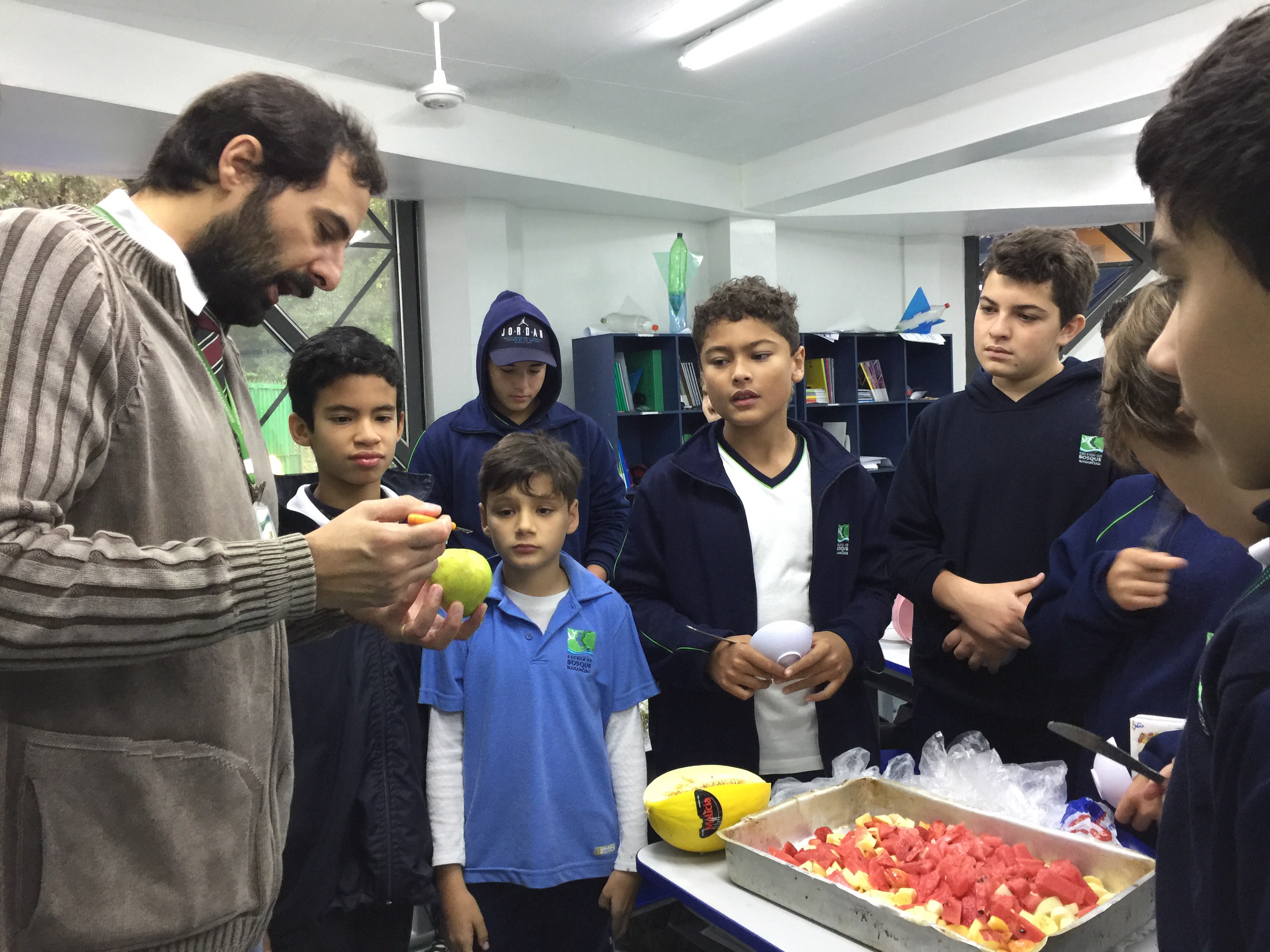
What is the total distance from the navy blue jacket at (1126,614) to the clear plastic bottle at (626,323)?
14.4 feet

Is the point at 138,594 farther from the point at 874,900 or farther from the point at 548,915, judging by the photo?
the point at 548,915

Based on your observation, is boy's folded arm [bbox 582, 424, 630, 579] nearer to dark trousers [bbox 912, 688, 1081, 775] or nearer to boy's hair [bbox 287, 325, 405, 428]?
boy's hair [bbox 287, 325, 405, 428]

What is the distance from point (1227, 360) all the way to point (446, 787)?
1533mm

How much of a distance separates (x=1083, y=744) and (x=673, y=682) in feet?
2.89

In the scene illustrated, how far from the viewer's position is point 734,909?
1.21 meters

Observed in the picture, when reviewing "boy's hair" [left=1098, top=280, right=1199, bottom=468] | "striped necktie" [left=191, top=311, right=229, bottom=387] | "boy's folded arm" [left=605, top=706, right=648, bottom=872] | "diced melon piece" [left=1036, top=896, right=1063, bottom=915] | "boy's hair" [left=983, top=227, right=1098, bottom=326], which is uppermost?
"boy's hair" [left=983, top=227, right=1098, bottom=326]

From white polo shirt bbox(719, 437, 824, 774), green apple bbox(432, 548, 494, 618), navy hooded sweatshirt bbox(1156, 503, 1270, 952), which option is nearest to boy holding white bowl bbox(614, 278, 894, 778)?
white polo shirt bbox(719, 437, 824, 774)

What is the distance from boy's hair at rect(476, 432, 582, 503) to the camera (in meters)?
1.92

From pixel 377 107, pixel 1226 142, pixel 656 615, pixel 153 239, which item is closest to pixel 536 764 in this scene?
pixel 656 615

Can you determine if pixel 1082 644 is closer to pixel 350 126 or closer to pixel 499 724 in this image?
pixel 499 724

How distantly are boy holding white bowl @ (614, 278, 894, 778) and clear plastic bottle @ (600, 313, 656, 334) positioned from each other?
3.76 meters

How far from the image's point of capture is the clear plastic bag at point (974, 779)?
4.46 ft

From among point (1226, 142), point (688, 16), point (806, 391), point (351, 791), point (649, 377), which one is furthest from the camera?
point (806, 391)

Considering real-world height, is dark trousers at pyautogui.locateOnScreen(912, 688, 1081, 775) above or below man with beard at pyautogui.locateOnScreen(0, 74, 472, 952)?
below
